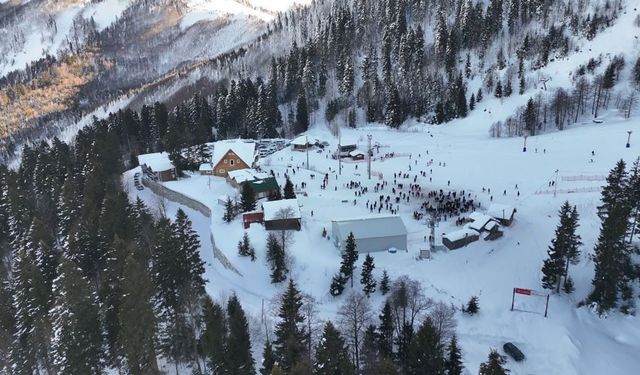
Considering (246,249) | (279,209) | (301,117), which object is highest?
(301,117)

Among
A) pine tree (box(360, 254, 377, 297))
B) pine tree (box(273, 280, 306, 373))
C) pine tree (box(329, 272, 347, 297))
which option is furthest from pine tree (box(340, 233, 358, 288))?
pine tree (box(273, 280, 306, 373))

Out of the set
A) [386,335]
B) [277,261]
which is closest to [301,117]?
[277,261]

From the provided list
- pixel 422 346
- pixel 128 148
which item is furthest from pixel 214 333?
pixel 128 148

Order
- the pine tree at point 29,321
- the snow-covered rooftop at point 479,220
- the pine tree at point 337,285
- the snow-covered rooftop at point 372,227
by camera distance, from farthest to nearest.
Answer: the snow-covered rooftop at point 479,220
the snow-covered rooftop at point 372,227
the pine tree at point 337,285
the pine tree at point 29,321

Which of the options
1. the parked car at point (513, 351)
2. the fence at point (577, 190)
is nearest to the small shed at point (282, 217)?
the parked car at point (513, 351)

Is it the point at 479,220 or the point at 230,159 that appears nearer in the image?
the point at 479,220

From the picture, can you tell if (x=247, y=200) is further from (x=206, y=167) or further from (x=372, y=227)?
(x=206, y=167)

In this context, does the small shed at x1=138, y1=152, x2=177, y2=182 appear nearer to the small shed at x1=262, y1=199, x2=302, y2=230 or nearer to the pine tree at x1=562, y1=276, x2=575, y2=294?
the small shed at x1=262, y1=199, x2=302, y2=230

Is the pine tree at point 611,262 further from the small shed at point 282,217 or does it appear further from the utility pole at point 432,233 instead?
the small shed at point 282,217
